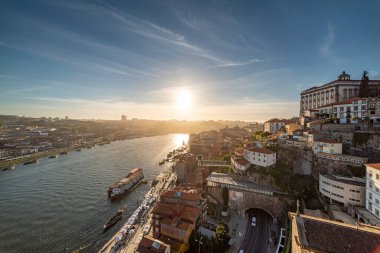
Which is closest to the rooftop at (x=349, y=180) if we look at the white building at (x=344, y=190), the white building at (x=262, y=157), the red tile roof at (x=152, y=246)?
the white building at (x=344, y=190)

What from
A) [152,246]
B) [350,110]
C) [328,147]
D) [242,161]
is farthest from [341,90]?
[152,246]

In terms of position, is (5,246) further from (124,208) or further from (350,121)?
(350,121)

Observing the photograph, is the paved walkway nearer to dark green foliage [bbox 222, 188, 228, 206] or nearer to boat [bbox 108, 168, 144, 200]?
dark green foliage [bbox 222, 188, 228, 206]

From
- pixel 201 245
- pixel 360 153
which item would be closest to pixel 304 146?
pixel 360 153

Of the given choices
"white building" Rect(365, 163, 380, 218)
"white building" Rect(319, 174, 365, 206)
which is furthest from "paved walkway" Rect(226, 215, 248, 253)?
"white building" Rect(365, 163, 380, 218)

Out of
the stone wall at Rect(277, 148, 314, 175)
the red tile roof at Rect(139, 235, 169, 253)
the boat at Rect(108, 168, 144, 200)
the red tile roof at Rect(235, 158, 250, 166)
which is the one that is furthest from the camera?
the boat at Rect(108, 168, 144, 200)

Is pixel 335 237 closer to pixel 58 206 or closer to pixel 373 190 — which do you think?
pixel 373 190
